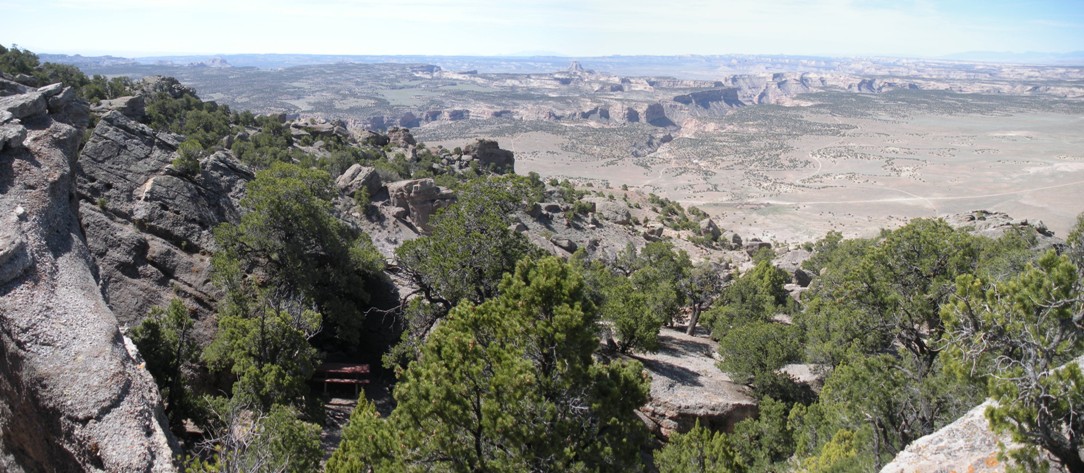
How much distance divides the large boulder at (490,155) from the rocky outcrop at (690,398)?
145ft

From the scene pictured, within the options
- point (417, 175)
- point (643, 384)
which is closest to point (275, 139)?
point (417, 175)

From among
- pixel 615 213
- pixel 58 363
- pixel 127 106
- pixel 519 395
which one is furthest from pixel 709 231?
pixel 58 363

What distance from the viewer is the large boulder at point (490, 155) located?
65.9m

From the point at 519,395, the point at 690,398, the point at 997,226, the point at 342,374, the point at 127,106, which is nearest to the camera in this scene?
the point at 519,395

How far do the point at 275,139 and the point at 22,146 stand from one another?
3284cm

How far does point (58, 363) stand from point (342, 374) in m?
10.2

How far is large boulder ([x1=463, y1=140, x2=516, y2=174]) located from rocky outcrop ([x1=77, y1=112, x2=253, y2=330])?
40.2m

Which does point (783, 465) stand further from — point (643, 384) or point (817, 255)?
point (817, 255)

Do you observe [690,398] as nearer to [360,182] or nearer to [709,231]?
[360,182]

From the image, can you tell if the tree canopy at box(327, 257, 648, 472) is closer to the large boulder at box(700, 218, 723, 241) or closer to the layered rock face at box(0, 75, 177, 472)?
the layered rock face at box(0, 75, 177, 472)

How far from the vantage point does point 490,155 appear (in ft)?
219

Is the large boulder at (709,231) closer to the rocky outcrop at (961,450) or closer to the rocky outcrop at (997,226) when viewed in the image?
the rocky outcrop at (997,226)

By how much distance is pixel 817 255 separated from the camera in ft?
160

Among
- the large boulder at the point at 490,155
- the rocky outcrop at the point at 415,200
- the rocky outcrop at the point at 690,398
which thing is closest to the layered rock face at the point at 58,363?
the rocky outcrop at the point at 690,398
